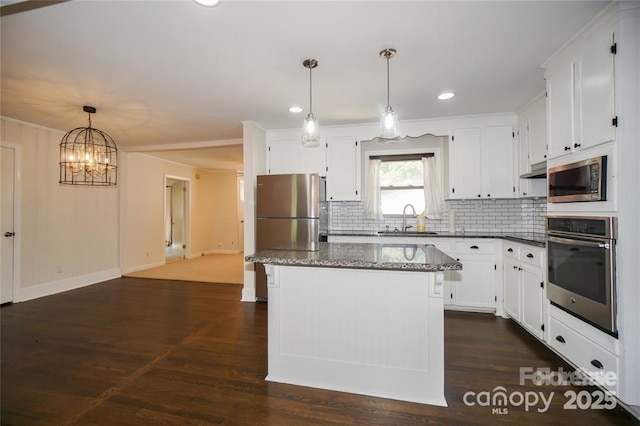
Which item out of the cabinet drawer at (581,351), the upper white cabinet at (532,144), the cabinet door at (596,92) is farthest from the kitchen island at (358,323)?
the upper white cabinet at (532,144)

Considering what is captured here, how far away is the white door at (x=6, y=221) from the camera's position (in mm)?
3688

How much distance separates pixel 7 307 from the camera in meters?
3.63

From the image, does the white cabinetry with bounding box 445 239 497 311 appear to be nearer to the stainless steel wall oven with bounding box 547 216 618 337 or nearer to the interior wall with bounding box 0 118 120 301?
the stainless steel wall oven with bounding box 547 216 618 337

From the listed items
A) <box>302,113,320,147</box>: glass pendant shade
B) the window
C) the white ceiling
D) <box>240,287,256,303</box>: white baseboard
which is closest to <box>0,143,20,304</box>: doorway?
the white ceiling

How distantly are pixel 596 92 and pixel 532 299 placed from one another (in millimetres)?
1813

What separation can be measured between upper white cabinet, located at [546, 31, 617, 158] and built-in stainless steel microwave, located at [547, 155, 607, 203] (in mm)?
125

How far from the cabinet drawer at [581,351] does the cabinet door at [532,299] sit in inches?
9.9

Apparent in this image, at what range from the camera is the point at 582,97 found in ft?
6.49

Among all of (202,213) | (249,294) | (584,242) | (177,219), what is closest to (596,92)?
(584,242)

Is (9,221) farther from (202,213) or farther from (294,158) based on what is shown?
(202,213)

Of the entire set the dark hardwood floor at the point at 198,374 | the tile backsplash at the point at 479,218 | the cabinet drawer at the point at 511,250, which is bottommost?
the dark hardwood floor at the point at 198,374

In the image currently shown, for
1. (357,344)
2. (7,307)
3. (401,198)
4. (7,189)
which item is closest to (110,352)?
(357,344)

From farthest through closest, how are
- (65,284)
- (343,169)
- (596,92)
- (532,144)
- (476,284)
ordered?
(65,284), (343,169), (476,284), (532,144), (596,92)

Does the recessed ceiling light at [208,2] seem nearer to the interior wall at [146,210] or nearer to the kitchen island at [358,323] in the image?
the kitchen island at [358,323]
